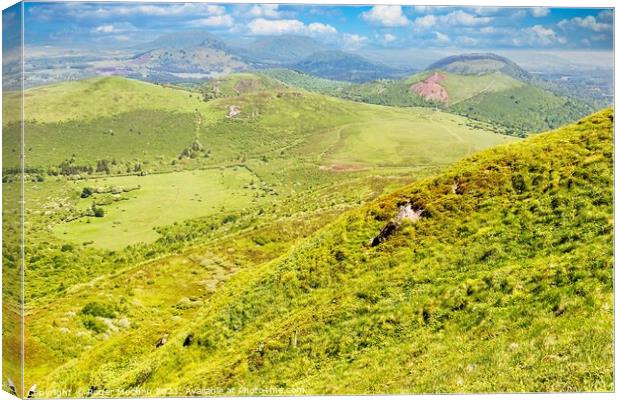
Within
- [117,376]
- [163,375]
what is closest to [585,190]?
[163,375]

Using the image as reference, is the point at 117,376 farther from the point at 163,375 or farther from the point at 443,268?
the point at 443,268

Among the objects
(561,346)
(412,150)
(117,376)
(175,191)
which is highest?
(561,346)

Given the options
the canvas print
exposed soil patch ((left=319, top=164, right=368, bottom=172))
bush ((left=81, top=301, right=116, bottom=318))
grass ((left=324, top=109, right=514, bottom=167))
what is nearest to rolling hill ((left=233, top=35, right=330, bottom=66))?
the canvas print

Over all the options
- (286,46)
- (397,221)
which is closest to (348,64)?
(286,46)

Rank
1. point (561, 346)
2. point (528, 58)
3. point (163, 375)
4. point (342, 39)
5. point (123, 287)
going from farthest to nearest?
point (123, 287)
point (528, 58)
point (342, 39)
point (163, 375)
point (561, 346)

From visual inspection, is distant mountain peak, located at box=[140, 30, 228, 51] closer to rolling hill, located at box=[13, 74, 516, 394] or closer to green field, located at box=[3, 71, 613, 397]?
rolling hill, located at box=[13, 74, 516, 394]

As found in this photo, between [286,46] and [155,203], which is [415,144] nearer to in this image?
[155,203]
